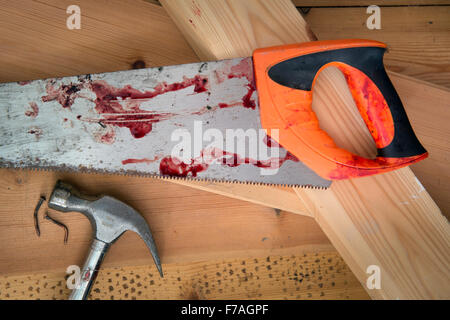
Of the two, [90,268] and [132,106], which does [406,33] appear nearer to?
[132,106]

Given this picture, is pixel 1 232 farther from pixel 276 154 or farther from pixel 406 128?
pixel 406 128

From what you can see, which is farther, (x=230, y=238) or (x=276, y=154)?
(x=230, y=238)

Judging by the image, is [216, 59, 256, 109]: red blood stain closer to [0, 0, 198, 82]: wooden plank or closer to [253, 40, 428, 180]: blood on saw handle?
[253, 40, 428, 180]: blood on saw handle

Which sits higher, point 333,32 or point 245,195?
point 333,32

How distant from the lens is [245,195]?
3.27 ft

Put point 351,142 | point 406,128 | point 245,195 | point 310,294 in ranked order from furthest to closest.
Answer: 1. point 310,294
2. point 245,195
3. point 351,142
4. point 406,128

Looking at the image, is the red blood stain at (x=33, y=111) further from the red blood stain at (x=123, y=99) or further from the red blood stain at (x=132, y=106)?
the red blood stain at (x=132, y=106)

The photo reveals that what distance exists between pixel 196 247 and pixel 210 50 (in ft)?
2.11

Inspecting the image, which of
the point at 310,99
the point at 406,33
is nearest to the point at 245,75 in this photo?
the point at 310,99

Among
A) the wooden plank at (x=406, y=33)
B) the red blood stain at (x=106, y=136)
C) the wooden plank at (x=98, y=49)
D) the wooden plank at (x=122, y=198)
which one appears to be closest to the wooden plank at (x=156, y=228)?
the wooden plank at (x=122, y=198)

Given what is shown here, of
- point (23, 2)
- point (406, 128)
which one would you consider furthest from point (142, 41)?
point (406, 128)

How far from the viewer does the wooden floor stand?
1.01m

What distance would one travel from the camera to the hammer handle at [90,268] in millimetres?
982

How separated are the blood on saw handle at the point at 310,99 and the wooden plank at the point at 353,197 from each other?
0.09 meters
